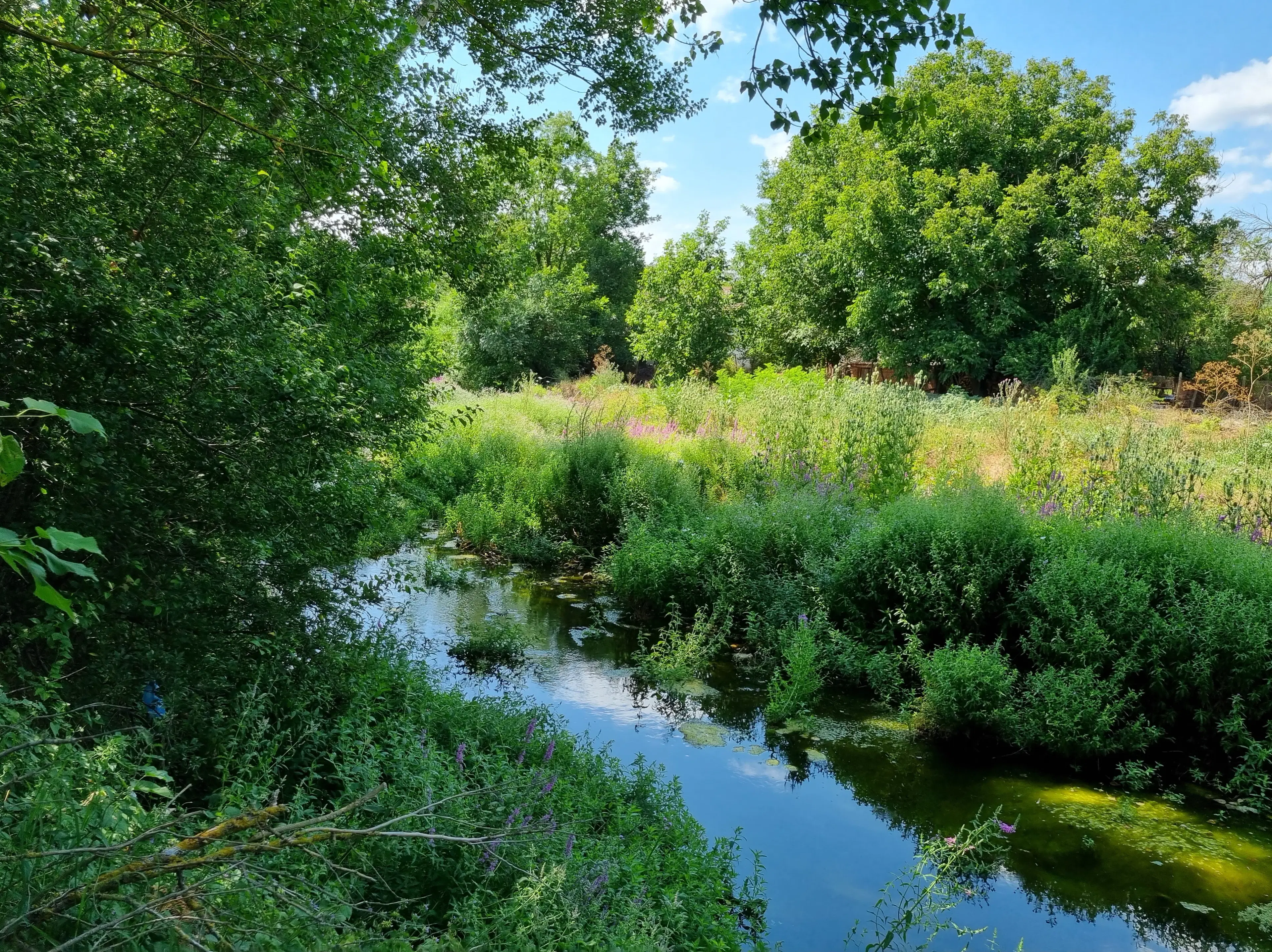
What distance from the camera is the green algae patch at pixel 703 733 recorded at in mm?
5668

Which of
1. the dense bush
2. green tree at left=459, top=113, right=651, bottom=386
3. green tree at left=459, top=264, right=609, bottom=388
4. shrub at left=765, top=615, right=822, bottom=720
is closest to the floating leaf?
the dense bush

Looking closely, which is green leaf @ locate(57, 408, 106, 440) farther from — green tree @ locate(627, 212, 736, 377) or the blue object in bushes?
green tree @ locate(627, 212, 736, 377)

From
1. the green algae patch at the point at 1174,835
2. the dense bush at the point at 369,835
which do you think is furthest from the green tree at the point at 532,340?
the green algae patch at the point at 1174,835

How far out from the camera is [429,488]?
12.1 meters

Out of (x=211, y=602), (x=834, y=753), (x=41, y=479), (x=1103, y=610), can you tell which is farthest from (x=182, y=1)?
(x=1103, y=610)

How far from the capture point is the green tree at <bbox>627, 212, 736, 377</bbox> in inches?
1024

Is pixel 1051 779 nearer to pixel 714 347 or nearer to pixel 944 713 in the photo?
pixel 944 713

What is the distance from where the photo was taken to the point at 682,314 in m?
26.0

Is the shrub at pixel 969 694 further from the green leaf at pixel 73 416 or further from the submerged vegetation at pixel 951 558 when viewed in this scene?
the green leaf at pixel 73 416

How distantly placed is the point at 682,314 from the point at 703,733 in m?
21.5

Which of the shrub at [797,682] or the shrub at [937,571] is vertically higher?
the shrub at [937,571]

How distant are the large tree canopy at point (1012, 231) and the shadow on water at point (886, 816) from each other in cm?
1973

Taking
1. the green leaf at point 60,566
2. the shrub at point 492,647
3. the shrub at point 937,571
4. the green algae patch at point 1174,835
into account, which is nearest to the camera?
the green leaf at point 60,566

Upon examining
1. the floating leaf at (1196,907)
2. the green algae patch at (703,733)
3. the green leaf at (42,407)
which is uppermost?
the green leaf at (42,407)
